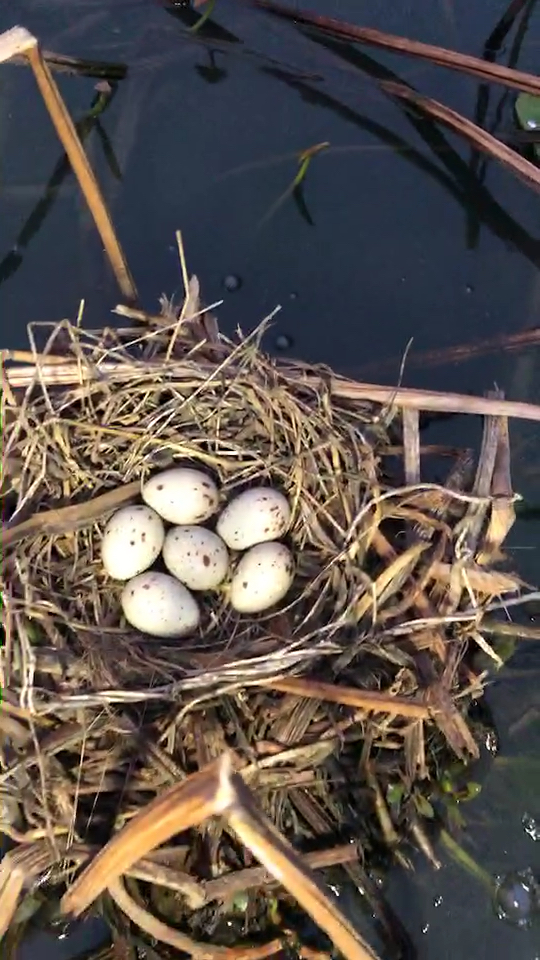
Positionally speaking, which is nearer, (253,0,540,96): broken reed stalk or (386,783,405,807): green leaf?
(386,783,405,807): green leaf

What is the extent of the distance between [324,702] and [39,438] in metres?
0.44

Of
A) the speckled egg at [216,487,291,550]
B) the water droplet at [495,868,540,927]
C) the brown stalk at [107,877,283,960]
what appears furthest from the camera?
the speckled egg at [216,487,291,550]

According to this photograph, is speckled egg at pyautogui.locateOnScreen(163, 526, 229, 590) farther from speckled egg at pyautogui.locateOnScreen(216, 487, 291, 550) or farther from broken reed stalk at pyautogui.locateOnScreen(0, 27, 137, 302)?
broken reed stalk at pyautogui.locateOnScreen(0, 27, 137, 302)

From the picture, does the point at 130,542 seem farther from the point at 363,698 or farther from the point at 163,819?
the point at 163,819

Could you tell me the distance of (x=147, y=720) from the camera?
1104mm

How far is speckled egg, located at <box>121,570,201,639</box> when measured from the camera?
120 cm

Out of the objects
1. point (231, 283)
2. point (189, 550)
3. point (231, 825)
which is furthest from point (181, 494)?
point (231, 825)

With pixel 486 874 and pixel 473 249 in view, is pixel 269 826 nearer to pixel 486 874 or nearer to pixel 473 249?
pixel 486 874

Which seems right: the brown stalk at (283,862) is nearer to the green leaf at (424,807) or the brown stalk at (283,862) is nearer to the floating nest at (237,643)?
the floating nest at (237,643)

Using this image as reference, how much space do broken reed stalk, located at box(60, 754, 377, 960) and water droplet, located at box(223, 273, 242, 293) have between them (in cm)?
78

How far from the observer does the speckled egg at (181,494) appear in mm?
1244

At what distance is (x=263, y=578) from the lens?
121 centimetres

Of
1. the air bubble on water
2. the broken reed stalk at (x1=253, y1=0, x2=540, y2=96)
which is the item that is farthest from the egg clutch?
the broken reed stalk at (x1=253, y1=0, x2=540, y2=96)

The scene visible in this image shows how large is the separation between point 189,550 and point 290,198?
516 mm
